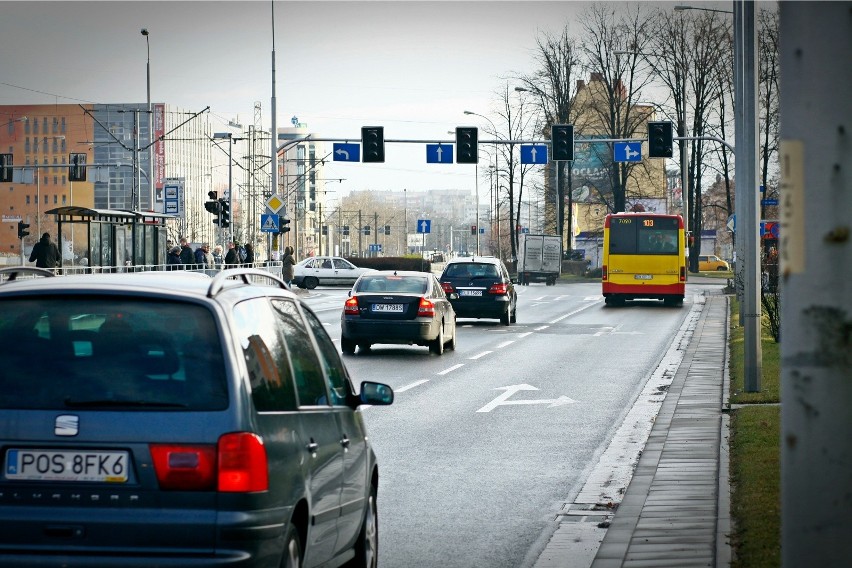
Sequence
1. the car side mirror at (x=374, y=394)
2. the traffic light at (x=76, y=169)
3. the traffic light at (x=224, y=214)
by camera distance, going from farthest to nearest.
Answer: the traffic light at (x=76, y=169) → the traffic light at (x=224, y=214) → the car side mirror at (x=374, y=394)

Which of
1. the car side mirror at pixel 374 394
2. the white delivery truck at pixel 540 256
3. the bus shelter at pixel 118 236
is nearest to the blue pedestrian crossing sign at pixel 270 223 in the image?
the bus shelter at pixel 118 236

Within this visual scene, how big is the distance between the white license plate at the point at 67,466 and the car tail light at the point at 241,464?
33 centimetres

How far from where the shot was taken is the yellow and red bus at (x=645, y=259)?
4641 cm

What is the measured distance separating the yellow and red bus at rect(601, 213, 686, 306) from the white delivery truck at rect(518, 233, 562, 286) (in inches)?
1166

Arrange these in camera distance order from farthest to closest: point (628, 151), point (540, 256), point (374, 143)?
point (540, 256)
point (628, 151)
point (374, 143)

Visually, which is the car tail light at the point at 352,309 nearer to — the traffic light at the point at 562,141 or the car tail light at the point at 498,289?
the car tail light at the point at 498,289

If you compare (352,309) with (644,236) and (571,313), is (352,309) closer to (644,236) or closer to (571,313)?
(571,313)

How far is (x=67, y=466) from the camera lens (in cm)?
485

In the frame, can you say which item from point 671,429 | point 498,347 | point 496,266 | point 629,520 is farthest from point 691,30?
point 629,520

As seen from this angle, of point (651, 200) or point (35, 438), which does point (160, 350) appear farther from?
point (651, 200)

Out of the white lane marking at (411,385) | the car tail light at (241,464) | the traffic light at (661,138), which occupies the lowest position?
the white lane marking at (411,385)

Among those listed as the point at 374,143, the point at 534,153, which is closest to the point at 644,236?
the point at 374,143

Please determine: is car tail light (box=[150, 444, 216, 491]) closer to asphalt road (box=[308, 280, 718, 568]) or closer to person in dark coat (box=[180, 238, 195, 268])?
asphalt road (box=[308, 280, 718, 568])

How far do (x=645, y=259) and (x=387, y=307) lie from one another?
76.3ft
